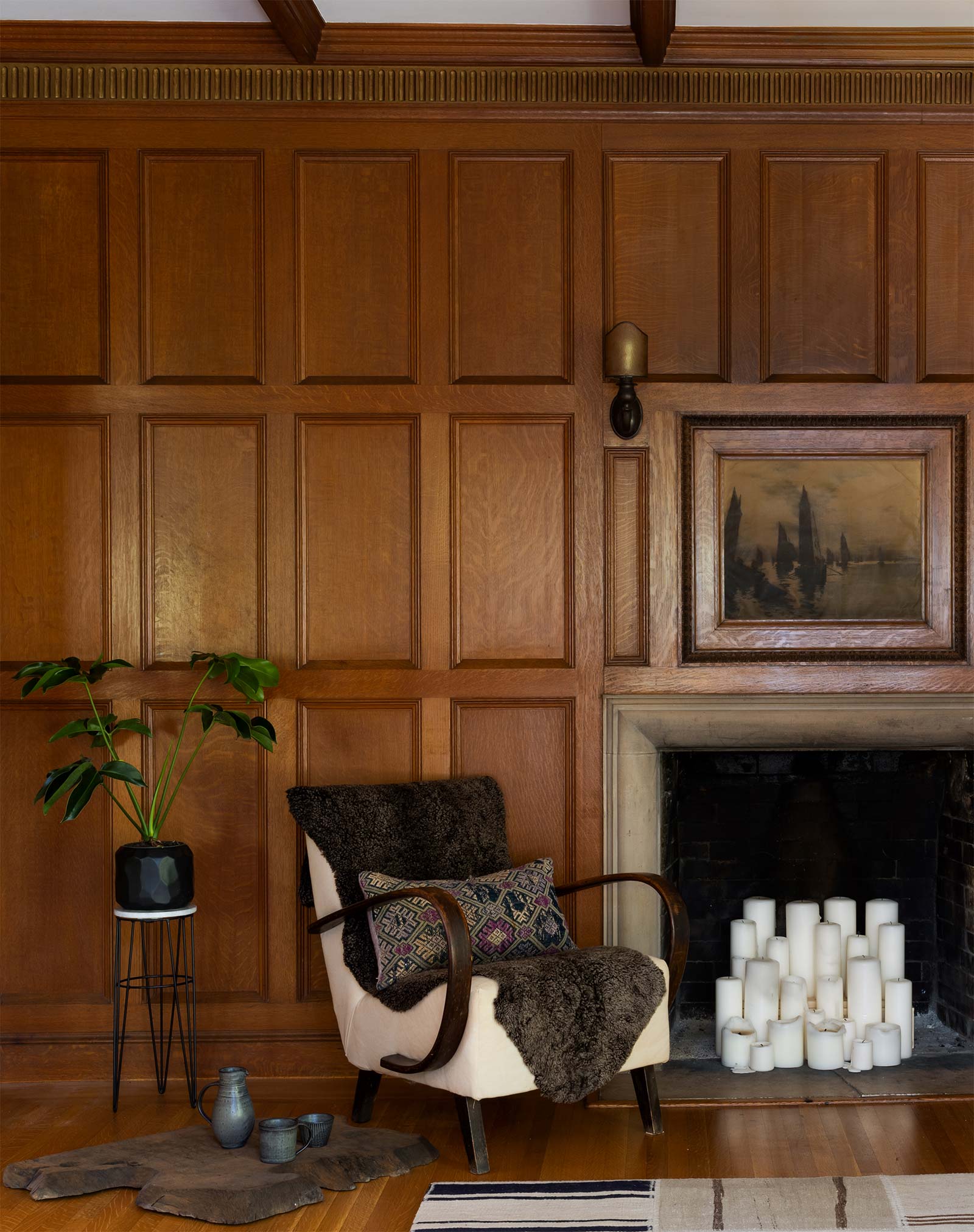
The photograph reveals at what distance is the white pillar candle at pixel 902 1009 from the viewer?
12.5ft

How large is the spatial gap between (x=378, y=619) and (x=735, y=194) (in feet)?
5.77

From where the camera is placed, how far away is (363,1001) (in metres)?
→ 3.22

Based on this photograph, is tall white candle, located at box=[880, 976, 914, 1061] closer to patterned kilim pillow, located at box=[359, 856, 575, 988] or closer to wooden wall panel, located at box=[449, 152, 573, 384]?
patterned kilim pillow, located at box=[359, 856, 575, 988]

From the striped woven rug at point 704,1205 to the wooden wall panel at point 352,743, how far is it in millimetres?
1070

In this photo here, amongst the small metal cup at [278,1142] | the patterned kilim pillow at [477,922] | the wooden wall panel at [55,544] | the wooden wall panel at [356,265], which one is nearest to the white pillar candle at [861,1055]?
the patterned kilim pillow at [477,922]

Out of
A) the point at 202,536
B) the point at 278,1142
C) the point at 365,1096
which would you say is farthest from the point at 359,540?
the point at 278,1142

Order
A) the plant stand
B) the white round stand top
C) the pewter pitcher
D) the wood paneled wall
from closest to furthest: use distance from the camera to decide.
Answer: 1. the pewter pitcher
2. the white round stand top
3. the plant stand
4. the wood paneled wall

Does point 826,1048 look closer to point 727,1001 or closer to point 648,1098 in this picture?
point 727,1001

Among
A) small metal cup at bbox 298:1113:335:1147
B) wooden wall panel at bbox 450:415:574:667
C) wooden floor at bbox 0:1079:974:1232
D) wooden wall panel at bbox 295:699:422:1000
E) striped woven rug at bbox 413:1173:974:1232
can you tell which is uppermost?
wooden wall panel at bbox 450:415:574:667

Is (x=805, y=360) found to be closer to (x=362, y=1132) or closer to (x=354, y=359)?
(x=354, y=359)

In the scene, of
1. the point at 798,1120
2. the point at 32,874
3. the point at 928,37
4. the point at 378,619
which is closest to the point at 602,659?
the point at 378,619

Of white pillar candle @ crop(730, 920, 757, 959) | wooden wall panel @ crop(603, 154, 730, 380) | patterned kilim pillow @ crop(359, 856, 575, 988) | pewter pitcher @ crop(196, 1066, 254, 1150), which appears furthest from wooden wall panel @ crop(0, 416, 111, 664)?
white pillar candle @ crop(730, 920, 757, 959)

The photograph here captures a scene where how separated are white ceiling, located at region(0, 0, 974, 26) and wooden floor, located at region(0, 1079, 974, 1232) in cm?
321

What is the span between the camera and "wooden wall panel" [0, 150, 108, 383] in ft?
12.7
